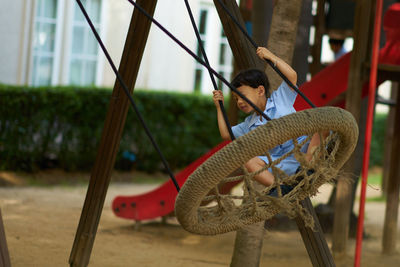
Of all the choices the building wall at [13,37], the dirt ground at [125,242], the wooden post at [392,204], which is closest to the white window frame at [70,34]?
the building wall at [13,37]

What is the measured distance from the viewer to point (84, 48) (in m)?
11.4

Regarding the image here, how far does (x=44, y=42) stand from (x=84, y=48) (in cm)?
75

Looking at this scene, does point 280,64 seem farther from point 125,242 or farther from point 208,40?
point 208,40

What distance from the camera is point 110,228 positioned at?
6.22 m

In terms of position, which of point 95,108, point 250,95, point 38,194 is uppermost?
point 250,95

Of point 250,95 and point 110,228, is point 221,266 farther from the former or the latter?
point 250,95

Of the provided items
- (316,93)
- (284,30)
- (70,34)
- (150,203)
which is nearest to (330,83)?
(316,93)

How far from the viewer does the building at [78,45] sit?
34.1 ft

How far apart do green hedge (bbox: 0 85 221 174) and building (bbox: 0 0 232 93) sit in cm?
160

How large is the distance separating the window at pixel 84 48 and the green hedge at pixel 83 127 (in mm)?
1900

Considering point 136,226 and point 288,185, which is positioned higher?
Answer: point 288,185

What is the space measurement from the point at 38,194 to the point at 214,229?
5.30 m

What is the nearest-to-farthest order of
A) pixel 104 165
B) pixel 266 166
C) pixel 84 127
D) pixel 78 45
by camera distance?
1. pixel 266 166
2. pixel 104 165
3. pixel 84 127
4. pixel 78 45

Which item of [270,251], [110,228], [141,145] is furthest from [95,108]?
[270,251]
